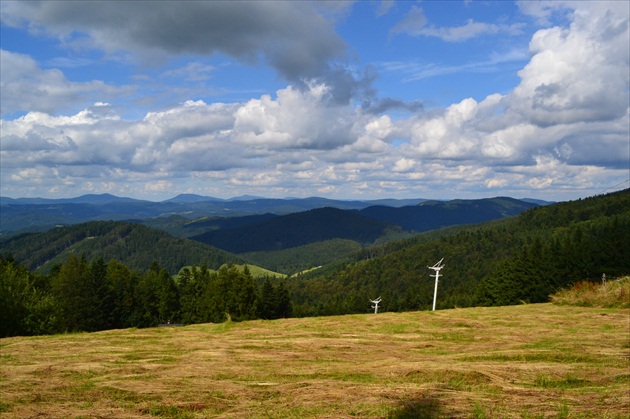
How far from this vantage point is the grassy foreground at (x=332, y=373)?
9.87m

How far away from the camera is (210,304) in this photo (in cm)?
7675

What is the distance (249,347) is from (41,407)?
10.2 m

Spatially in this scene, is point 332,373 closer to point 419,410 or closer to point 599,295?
point 419,410

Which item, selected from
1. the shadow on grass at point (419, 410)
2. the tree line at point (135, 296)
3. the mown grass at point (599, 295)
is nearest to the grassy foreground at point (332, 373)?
the shadow on grass at point (419, 410)

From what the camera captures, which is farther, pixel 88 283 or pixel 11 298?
pixel 88 283

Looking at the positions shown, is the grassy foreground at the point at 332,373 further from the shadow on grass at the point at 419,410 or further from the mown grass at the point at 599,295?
the mown grass at the point at 599,295

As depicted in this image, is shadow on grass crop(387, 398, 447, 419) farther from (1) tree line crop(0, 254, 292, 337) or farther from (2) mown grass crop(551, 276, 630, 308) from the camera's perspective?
(1) tree line crop(0, 254, 292, 337)

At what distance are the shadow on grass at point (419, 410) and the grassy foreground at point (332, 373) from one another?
0.10 feet

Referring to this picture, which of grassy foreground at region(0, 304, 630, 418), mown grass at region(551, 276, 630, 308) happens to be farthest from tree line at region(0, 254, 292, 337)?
mown grass at region(551, 276, 630, 308)

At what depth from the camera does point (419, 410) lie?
9195 millimetres

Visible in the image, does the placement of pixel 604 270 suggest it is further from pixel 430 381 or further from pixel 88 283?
pixel 88 283

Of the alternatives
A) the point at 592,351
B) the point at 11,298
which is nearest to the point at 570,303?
the point at 592,351

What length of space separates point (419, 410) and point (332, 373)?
4968mm

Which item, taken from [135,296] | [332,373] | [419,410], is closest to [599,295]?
[332,373]
